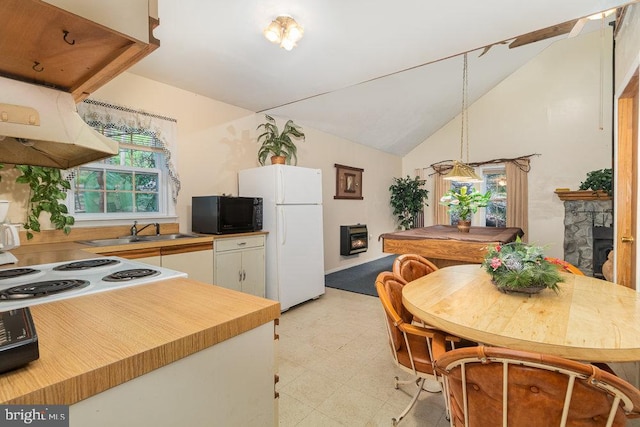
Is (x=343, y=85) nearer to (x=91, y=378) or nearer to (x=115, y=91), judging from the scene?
(x=115, y=91)

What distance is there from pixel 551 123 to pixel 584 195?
1655 mm

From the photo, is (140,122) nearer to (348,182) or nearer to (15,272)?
(15,272)

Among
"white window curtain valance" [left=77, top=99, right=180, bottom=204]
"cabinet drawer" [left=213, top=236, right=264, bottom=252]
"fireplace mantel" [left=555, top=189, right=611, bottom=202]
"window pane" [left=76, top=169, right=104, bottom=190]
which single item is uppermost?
"white window curtain valance" [left=77, top=99, right=180, bottom=204]

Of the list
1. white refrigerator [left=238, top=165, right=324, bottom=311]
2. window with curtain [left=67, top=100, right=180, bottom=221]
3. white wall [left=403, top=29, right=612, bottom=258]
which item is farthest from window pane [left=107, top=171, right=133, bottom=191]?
white wall [left=403, top=29, right=612, bottom=258]

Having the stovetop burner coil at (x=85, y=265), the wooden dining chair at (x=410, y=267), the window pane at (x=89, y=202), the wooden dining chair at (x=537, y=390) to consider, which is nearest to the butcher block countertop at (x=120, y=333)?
the stovetop burner coil at (x=85, y=265)

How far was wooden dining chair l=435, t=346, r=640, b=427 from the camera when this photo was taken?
0.78m

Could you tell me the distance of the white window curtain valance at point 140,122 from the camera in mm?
2502

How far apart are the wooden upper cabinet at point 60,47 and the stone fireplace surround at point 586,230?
5.78 m

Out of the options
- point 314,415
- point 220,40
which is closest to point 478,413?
point 314,415

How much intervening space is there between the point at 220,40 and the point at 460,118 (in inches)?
223

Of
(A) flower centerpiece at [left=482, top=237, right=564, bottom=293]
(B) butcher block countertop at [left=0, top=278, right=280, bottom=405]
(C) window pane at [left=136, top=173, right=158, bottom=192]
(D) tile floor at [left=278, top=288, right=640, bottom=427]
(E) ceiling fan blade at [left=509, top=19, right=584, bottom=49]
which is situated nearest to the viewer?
(B) butcher block countertop at [left=0, top=278, right=280, bottom=405]

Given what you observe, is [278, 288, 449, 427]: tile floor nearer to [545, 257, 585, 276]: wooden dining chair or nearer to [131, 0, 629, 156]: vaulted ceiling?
[545, 257, 585, 276]: wooden dining chair

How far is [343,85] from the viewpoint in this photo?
315cm

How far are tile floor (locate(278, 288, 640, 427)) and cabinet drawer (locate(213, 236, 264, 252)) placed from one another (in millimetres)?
837
